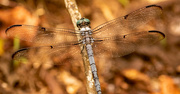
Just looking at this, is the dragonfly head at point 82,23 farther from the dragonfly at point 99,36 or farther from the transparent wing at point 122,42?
the transparent wing at point 122,42

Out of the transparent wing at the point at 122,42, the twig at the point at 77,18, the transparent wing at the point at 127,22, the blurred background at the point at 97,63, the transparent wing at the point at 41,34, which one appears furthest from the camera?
the blurred background at the point at 97,63

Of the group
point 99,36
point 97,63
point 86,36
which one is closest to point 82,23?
point 86,36

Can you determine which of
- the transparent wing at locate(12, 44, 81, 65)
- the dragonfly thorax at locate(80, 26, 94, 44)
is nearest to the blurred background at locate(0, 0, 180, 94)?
the transparent wing at locate(12, 44, 81, 65)

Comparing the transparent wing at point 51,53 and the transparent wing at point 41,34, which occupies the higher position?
the transparent wing at point 41,34

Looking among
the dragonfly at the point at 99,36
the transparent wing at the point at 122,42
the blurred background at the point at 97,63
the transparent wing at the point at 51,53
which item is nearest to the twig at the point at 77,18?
the dragonfly at the point at 99,36

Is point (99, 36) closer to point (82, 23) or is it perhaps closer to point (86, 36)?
point (86, 36)

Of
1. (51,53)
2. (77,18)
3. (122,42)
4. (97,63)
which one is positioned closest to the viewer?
(77,18)
